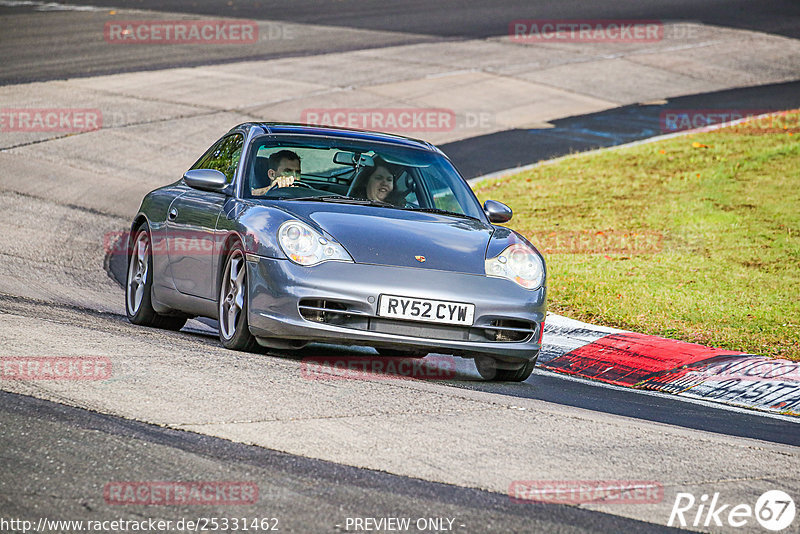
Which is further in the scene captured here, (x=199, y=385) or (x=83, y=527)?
(x=199, y=385)

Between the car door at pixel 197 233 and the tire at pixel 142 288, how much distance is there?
47 centimetres

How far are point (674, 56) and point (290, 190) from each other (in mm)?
22282

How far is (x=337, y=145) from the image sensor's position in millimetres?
8211

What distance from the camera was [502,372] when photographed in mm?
7609

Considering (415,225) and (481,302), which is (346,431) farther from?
(415,225)

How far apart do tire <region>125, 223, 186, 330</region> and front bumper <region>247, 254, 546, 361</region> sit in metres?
1.96

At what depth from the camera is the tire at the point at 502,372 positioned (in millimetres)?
7516

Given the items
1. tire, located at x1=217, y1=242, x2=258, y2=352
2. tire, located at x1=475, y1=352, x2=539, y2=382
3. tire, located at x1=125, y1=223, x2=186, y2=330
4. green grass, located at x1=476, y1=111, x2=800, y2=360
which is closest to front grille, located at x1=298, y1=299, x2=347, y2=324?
tire, located at x1=217, y1=242, x2=258, y2=352

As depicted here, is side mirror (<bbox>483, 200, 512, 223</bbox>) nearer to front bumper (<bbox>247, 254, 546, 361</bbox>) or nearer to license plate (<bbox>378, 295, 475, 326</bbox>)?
front bumper (<bbox>247, 254, 546, 361</bbox>)

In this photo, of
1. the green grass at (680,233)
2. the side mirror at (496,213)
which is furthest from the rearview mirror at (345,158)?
the green grass at (680,233)

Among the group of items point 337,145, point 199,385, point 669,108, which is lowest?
point 669,108

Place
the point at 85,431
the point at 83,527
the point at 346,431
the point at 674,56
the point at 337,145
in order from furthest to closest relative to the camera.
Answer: the point at 674,56 → the point at 337,145 → the point at 346,431 → the point at 85,431 → the point at 83,527

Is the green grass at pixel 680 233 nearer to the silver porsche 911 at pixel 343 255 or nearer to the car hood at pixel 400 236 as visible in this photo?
the silver porsche 911 at pixel 343 255

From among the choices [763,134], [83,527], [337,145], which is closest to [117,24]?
[763,134]
